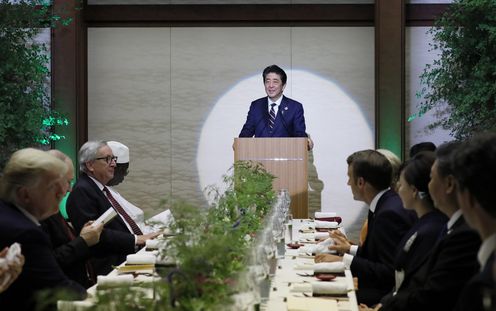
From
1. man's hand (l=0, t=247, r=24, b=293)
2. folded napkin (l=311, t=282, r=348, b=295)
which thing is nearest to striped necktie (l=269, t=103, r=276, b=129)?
folded napkin (l=311, t=282, r=348, b=295)

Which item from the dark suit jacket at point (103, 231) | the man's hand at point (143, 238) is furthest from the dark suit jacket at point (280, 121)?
the dark suit jacket at point (103, 231)

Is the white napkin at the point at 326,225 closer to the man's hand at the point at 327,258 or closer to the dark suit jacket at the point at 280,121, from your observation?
the man's hand at the point at 327,258

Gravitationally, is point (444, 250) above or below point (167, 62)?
below

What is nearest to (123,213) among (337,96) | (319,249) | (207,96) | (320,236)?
(320,236)

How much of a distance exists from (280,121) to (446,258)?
629 centimetres

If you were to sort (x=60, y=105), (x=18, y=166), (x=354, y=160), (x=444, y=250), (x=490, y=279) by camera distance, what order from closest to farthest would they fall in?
1. (x=490, y=279)
2. (x=444, y=250)
3. (x=18, y=166)
4. (x=354, y=160)
5. (x=60, y=105)

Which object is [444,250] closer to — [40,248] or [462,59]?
[40,248]

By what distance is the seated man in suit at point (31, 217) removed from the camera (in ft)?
10.1

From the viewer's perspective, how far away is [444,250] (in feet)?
9.95

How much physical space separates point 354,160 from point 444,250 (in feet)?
6.12

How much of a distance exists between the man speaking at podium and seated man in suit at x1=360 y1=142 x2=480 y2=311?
589 centimetres

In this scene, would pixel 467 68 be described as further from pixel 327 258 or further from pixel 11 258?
pixel 11 258

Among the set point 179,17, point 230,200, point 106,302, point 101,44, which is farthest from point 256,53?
point 106,302

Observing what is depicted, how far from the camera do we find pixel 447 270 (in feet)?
9.86
